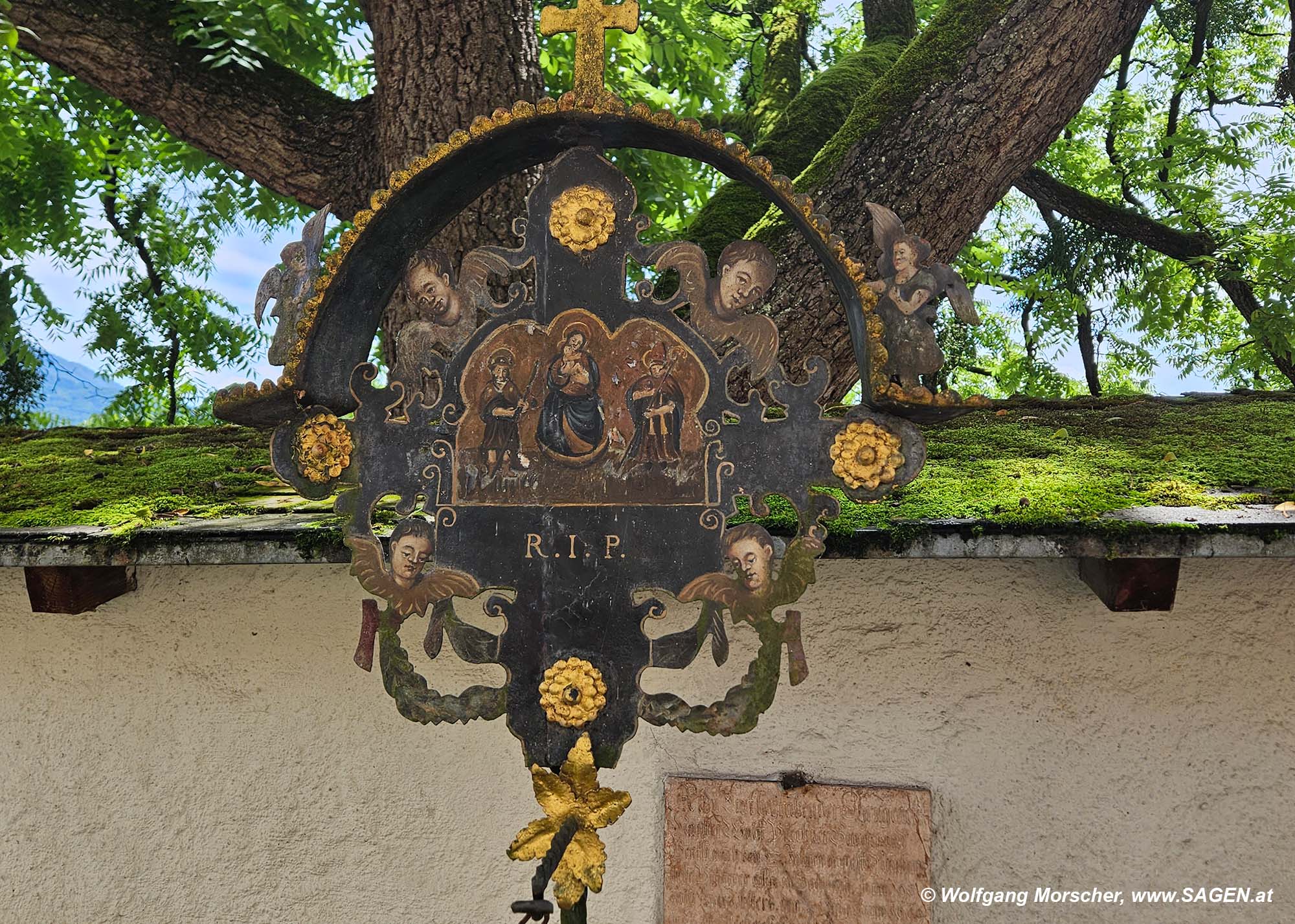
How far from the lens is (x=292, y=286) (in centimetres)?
266

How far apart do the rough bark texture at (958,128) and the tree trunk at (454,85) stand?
1363mm

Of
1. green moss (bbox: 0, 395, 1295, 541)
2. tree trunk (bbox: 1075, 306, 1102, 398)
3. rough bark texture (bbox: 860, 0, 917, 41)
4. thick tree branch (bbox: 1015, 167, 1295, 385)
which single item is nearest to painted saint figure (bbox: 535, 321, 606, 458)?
green moss (bbox: 0, 395, 1295, 541)

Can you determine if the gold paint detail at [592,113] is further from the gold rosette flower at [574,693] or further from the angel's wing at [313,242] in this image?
the gold rosette flower at [574,693]

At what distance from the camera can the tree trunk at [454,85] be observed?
187 inches

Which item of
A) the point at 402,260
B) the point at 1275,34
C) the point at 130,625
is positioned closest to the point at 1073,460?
the point at 402,260

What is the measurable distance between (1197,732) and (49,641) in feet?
13.2

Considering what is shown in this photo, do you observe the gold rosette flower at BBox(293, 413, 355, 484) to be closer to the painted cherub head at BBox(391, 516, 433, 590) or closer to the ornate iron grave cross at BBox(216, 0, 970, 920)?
the ornate iron grave cross at BBox(216, 0, 970, 920)

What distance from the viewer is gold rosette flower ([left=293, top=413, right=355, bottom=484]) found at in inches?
102

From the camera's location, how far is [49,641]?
3.92 m

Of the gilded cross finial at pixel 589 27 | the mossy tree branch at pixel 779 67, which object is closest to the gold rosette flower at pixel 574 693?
the gilded cross finial at pixel 589 27

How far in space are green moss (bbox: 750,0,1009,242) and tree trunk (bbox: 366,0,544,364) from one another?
1.26 m

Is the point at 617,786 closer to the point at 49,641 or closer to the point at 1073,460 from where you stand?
the point at 1073,460

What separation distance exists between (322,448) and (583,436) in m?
0.65

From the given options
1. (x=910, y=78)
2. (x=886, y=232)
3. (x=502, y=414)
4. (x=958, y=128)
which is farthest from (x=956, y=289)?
(x=910, y=78)
